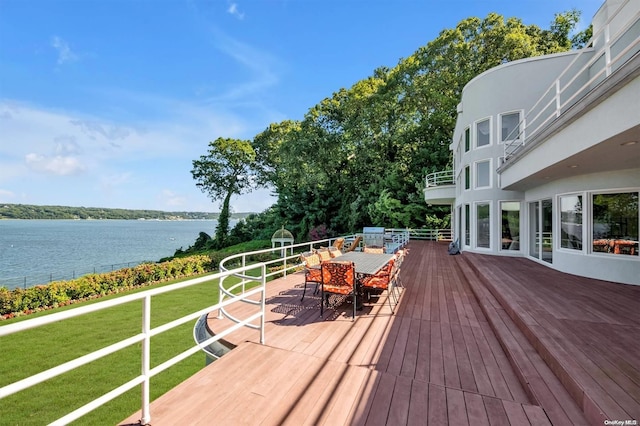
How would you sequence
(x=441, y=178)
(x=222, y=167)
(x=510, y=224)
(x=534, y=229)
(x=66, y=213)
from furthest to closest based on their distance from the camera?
(x=66, y=213), (x=222, y=167), (x=441, y=178), (x=510, y=224), (x=534, y=229)

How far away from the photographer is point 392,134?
25000 mm

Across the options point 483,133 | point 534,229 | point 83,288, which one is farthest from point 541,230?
point 83,288

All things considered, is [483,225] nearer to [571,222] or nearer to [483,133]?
[483,133]

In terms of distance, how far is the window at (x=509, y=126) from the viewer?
35.9 feet

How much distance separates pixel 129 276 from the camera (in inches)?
512

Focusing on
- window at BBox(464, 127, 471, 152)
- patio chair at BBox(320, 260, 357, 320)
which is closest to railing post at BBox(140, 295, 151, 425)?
patio chair at BBox(320, 260, 357, 320)

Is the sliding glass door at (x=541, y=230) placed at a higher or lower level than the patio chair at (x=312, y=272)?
higher

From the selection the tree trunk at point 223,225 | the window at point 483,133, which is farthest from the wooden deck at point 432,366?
the tree trunk at point 223,225

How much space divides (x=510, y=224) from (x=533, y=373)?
9.61 meters

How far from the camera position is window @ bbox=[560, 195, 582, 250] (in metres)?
7.30

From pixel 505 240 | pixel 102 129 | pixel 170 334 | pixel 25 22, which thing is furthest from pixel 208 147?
pixel 505 240

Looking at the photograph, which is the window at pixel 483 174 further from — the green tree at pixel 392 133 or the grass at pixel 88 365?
the grass at pixel 88 365

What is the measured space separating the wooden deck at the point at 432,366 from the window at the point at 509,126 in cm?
708

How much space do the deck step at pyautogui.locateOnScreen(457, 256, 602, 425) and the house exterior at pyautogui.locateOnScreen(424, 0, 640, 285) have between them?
296cm
